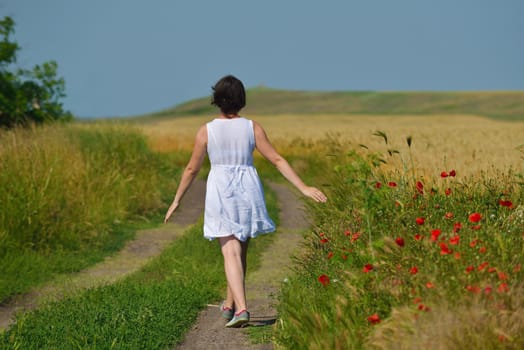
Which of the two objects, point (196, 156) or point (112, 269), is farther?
point (112, 269)

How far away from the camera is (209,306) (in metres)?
8.75

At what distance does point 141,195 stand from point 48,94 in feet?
27.8

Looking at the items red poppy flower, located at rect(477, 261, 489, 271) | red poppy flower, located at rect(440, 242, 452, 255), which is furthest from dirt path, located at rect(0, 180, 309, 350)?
red poppy flower, located at rect(477, 261, 489, 271)

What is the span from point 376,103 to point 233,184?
100553 millimetres

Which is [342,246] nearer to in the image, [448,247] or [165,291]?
[448,247]

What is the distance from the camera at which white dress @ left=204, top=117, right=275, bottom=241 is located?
284 inches

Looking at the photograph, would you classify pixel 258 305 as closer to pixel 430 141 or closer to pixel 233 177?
pixel 233 177

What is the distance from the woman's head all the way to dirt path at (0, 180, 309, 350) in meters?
1.92

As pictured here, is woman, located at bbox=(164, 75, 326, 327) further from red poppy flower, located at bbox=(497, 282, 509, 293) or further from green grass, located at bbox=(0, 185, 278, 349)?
red poppy flower, located at bbox=(497, 282, 509, 293)

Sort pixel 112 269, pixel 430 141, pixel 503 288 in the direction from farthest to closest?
pixel 430 141, pixel 112 269, pixel 503 288

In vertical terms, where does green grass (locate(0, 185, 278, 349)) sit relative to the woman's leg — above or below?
below

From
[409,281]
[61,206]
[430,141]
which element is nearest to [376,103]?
[430,141]

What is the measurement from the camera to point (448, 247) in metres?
5.35

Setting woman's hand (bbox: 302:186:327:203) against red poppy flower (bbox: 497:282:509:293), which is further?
woman's hand (bbox: 302:186:327:203)
